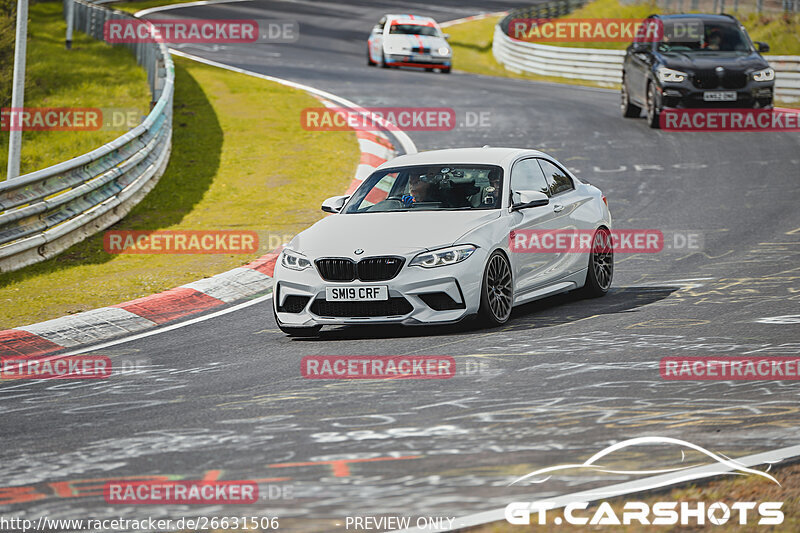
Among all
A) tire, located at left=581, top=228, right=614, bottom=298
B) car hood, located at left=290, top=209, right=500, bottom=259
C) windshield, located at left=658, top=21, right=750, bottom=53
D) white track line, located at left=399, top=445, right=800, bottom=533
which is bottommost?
→ tire, located at left=581, top=228, right=614, bottom=298

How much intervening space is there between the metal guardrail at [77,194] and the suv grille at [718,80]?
30.4 ft

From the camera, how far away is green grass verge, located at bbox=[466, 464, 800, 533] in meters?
5.22

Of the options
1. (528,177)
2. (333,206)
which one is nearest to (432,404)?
(333,206)

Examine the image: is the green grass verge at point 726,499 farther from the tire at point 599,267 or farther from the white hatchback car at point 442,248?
the tire at point 599,267

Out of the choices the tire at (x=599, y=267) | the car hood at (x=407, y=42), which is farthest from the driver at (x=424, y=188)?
the car hood at (x=407, y=42)

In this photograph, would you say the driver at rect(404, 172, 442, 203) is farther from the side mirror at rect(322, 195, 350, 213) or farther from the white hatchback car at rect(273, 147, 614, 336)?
the side mirror at rect(322, 195, 350, 213)

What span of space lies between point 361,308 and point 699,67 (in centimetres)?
1391

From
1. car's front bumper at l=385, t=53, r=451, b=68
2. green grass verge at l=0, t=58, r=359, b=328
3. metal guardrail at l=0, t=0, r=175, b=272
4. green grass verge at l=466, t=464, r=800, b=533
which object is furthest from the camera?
car's front bumper at l=385, t=53, r=451, b=68

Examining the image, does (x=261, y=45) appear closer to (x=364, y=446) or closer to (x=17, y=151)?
(x=17, y=151)

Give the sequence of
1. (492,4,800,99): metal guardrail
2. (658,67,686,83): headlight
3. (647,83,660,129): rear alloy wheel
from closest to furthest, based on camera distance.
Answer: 1. (658,67,686,83): headlight
2. (647,83,660,129): rear alloy wheel
3. (492,4,800,99): metal guardrail

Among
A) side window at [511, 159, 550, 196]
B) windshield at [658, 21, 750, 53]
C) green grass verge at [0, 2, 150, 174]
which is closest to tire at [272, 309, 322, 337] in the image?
side window at [511, 159, 550, 196]

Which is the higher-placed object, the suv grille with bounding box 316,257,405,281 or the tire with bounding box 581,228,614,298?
the suv grille with bounding box 316,257,405,281

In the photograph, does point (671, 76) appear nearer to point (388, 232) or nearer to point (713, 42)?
point (713, 42)

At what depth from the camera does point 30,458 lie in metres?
6.57
